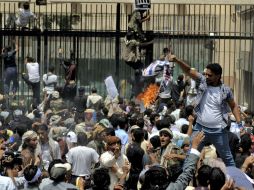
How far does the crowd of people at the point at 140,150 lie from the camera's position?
→ 30.5ft

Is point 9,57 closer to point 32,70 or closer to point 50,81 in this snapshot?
point 32,70

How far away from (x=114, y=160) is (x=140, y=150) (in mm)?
367

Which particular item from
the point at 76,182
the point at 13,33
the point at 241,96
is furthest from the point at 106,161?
the point at 241,96

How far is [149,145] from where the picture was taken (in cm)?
1245

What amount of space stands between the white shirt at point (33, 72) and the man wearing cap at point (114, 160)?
1090 centimetres

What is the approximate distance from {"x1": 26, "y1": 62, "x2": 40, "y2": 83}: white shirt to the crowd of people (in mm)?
3982

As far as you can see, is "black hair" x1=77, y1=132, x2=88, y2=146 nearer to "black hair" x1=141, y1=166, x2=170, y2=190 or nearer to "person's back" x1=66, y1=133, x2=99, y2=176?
"person's back" x1=66, y1=133, x2=99, y2=176

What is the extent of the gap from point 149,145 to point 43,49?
11590mm

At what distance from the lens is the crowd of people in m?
9.30

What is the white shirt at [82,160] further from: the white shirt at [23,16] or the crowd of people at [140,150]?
the white shirt at [23,16]

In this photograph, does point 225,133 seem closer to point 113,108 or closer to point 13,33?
point 113,108

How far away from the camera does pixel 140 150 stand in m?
11.5

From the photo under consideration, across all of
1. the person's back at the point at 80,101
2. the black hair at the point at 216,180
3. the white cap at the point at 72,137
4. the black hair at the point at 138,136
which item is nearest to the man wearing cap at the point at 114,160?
the black hair at the point at 138,136

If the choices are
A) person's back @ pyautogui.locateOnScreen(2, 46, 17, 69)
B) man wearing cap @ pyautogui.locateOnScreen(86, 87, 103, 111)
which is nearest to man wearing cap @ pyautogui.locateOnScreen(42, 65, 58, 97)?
person's back @ pyautogui.locateOnScreen(2, 46, 17, 69)
